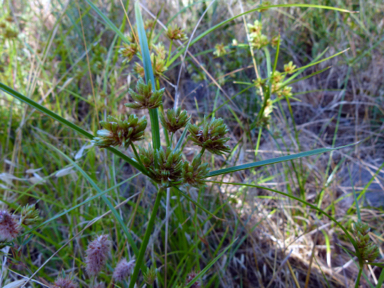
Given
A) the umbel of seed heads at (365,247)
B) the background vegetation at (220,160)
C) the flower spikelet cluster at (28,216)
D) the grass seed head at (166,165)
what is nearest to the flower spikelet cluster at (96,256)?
the background vegetation at (220,160)

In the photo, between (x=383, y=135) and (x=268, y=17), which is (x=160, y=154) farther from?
(x=268, y=17)

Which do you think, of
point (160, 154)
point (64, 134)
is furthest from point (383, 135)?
point (64, 134)

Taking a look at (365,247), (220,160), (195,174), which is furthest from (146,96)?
(220,160)

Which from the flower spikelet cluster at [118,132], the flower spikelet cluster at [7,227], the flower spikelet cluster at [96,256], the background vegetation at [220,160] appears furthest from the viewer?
the background vegetation at [220,160]

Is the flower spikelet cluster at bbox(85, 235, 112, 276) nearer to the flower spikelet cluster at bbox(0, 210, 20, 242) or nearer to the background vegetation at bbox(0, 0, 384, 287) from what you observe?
the background vegetation at bbox(0, 0, 384, 287)

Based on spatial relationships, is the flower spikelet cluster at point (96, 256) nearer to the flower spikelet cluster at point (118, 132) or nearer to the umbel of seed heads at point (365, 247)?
the flower spikelet cluster at point (118, 132)

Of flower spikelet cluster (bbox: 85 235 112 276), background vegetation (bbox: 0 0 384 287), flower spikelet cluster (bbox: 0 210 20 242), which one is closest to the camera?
flower spikelet cluster (bbox: 0 210 20 242)

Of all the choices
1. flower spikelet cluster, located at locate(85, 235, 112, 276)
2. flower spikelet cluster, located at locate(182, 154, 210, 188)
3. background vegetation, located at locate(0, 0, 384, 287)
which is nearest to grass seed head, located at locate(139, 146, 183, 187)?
flower spikelet cluster, located at locate(182, 154, 210, 188)
